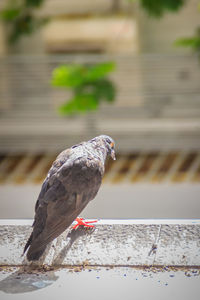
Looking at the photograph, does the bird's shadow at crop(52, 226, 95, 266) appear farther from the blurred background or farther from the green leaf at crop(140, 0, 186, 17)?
the green leaf at crop(140, 0, 186, 17)

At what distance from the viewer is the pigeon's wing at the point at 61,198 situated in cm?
107

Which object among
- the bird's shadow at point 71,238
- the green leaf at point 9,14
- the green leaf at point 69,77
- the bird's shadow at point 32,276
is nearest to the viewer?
the bird's shadow at point 32,276

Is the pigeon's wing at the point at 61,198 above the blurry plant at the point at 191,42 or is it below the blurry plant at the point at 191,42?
above

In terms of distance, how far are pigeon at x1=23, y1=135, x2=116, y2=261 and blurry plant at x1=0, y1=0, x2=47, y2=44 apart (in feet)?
5.19

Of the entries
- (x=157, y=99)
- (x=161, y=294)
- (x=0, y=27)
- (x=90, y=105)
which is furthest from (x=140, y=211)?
(x=0, y=27)

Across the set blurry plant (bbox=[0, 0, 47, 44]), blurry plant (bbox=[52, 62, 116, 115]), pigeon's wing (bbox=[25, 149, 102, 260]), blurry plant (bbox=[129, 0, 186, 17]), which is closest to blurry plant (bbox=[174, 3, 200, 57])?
blurry plant (bbox=[129, 0, 186, 17])

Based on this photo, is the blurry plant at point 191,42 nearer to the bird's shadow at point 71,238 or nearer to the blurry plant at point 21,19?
the blurry plant at point 21,19

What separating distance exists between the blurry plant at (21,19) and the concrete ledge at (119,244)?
1541 mm

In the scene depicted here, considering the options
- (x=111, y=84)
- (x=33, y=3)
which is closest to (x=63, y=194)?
(x=111, y=84)

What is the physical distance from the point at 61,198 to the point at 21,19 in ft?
5.59

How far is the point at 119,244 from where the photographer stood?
1.15 metres

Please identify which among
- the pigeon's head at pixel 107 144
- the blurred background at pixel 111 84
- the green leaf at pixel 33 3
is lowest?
the blurred background at pixel 111 84

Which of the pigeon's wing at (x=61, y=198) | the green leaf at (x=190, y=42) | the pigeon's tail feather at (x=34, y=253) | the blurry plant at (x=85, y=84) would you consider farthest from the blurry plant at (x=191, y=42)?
the pigeon's tail feather at (x=34, y=253)

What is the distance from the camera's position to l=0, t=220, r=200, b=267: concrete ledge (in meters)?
1.10
